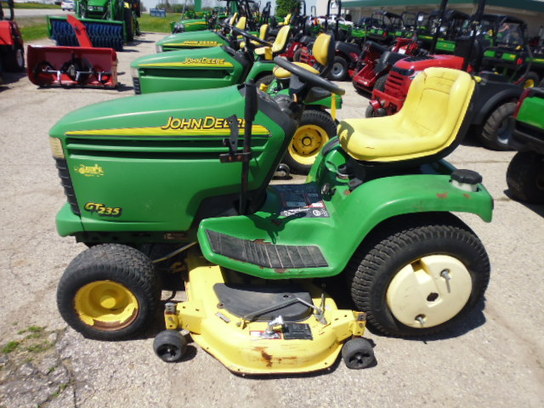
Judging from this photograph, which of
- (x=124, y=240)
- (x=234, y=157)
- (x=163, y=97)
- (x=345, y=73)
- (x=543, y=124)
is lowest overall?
(x=345, y=73)

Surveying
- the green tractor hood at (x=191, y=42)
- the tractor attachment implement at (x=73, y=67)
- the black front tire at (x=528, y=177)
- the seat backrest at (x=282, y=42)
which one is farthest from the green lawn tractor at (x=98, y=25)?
the black front tire at (x=528, y=177)

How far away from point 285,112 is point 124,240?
1.23 metres

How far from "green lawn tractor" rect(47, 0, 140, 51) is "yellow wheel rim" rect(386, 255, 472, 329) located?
13250 millimetres

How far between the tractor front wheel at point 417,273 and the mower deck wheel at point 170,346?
0.99m

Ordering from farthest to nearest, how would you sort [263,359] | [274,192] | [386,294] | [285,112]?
1. [274,192]
2. [285,112]
3. [386,294]
4. [263,359]

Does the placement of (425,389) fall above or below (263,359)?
below

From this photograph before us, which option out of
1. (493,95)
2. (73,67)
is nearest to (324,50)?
(493,95)

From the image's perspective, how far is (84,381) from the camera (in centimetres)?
212

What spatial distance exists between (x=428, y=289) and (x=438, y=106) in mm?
1118

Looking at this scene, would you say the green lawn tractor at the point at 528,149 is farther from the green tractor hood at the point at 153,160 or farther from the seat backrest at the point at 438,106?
the green tractor hood at the point at 153,160

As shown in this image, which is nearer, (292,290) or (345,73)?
(292,290)

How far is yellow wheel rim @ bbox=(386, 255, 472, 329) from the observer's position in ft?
7.45

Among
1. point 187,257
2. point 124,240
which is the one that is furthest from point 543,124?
point 124,240

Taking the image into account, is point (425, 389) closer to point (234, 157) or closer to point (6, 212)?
point (234, 157)
